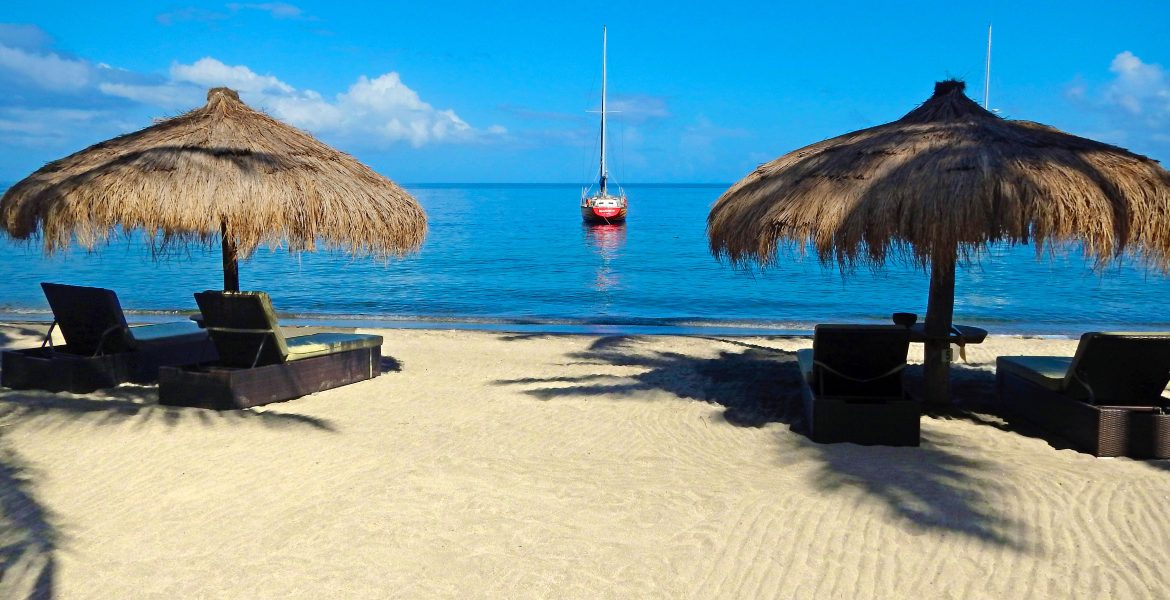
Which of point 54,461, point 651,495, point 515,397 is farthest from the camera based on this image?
point 515,397

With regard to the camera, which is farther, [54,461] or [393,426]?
[393,426]

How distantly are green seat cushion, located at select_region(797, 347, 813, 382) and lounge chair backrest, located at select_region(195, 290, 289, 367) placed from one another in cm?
380

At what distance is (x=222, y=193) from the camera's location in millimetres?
6754

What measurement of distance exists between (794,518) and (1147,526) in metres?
1.67

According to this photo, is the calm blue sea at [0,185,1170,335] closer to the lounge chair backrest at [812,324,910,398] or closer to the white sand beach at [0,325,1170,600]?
the lounge chair backrest at [812,324,910,398]

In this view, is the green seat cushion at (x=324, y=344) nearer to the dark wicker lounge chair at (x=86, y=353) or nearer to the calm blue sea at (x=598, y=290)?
the dark wicker lounge chair at (x=86, y=353)

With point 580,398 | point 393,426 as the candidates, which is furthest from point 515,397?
point 393,426

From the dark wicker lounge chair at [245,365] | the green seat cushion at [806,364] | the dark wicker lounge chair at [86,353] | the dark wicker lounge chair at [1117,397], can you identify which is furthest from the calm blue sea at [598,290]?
the dark wicker lounge chair at [245,365]

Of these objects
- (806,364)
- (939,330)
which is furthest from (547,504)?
(939,330)

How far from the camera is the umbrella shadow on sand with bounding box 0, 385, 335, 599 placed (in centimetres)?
368

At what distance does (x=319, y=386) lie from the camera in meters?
7.04

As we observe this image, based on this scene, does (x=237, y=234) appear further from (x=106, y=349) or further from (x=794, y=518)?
(x=794, y=518)

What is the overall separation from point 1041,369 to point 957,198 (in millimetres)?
1432

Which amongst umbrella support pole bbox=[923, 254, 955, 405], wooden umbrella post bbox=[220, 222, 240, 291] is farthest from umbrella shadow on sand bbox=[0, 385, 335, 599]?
umbrella support pole bbox=[923, 254, 955, 405]
